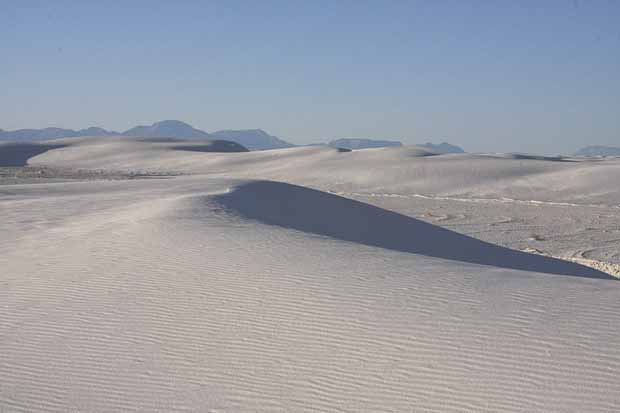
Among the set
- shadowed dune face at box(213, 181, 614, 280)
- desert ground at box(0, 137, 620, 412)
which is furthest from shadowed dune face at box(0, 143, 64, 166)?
desert ground at box(0, 137, 620, 412)

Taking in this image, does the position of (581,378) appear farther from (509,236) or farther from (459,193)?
(459,193)

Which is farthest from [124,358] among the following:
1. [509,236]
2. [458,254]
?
[509,236]

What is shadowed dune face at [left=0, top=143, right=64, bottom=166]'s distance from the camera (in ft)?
168

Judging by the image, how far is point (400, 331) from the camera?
4.88 metres

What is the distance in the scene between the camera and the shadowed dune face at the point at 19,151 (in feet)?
168

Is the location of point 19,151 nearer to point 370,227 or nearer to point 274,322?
point 370,227

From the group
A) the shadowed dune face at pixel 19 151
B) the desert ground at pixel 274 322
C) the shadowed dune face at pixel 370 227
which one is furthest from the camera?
the shadowed dune face at pixel 19 151

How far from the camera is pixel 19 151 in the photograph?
56.8 m

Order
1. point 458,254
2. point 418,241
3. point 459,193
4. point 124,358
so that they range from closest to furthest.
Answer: point 124,358, point 458,254, point 418,241, point 459,193

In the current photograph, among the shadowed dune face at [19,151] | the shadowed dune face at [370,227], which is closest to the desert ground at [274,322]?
the shadowed dune face at [370,227]

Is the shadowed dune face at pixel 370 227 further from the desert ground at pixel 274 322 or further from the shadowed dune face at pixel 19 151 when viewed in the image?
the shadowed dune face at pixel 19 151

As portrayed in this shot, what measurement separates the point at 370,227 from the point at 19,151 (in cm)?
5003

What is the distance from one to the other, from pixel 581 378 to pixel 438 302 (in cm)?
168

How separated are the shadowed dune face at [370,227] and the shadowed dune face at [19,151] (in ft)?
132
